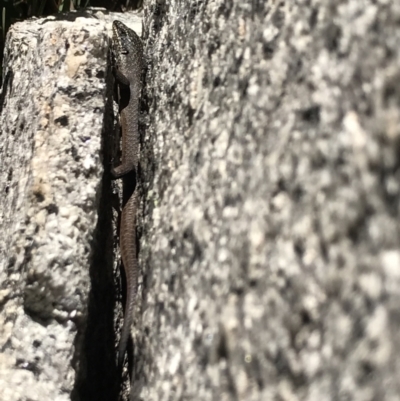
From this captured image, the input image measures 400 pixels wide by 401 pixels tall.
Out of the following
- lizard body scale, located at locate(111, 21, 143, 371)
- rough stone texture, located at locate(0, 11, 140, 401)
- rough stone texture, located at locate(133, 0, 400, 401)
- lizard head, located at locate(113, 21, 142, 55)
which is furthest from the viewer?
lizard head, located at locate(113, 21, 142, 55)

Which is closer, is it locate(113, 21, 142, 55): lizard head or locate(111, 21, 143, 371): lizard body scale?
locate(111, 21, 143, 371): lizard body scale

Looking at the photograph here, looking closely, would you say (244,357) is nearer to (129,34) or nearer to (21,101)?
(21,101)

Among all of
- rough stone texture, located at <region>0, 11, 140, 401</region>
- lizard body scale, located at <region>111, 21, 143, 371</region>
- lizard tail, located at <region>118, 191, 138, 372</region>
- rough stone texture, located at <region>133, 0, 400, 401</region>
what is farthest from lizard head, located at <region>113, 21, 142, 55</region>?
rough stone texture, located at <region>133, 0, 400, 401</region>

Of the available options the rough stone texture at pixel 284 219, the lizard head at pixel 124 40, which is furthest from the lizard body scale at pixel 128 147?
the rough stone texture at pixel 284 219

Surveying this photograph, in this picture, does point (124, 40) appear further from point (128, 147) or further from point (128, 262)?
point (128, 262)

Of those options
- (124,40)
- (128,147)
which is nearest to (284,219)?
(128,147)

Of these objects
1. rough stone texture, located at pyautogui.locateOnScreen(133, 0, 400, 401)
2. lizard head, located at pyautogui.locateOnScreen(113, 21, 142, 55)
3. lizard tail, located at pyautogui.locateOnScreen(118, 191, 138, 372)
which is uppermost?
lizard head, located at pyautogui.locateOnScreen(113, 21, 142, 55)

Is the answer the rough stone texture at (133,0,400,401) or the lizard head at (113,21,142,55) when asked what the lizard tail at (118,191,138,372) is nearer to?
the rough stone texture at (133,0,400,401)
